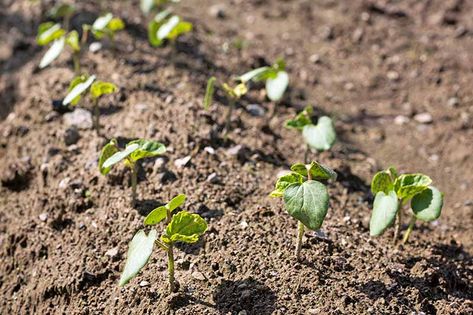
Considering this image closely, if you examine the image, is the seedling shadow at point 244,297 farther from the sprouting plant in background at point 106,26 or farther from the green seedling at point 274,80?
the sprouting plant in background at point 106,26

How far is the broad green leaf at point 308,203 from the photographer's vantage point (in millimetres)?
1866

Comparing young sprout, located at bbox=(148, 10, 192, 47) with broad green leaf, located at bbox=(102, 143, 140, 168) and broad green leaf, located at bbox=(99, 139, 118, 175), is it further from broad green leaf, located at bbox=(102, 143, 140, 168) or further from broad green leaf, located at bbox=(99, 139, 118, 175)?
broad green leaf, located at bbox=(102, 143, 140, 168)

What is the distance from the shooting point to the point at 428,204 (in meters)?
2.19

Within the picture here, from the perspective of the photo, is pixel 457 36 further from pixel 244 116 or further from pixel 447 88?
pixel 244 116

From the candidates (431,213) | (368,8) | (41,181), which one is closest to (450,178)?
(431,213)

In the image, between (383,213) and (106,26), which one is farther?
(106,26)

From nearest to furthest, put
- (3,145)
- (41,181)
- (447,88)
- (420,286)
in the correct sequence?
(420,286), (41,181), (3,145), (447,88)

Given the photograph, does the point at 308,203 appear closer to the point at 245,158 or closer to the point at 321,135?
the point at 321,135

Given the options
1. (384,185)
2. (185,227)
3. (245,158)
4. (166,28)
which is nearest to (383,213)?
(384,185)

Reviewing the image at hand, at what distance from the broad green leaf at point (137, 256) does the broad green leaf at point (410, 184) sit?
2.85 ft

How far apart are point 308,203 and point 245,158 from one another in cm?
82

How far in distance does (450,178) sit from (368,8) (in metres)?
1.64

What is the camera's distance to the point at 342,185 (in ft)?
8.90

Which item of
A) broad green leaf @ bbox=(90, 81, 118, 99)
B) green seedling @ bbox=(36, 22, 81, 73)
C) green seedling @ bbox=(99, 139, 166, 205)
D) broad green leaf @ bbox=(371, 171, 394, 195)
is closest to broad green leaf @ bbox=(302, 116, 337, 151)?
broad green leaf @ bbox=(371, 171, 394, 195)
